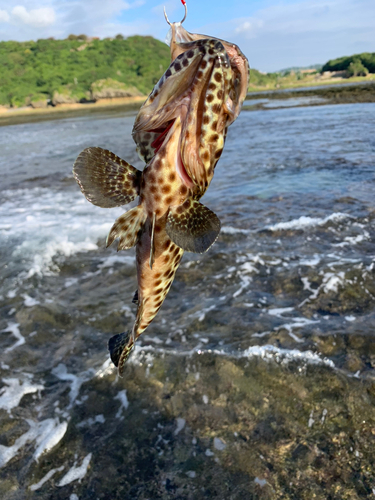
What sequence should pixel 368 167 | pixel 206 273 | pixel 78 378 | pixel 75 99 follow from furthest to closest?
pixel 75 99 → pixel 368 167 → pixel 206 273 → pixel 78 378

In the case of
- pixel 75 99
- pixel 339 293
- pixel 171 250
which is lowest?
pixel 339 293

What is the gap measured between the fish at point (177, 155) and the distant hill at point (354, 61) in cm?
13137

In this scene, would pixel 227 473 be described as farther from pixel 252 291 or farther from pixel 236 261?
pixel 236 261

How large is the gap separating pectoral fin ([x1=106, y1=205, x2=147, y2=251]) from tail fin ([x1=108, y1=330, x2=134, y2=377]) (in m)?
0.79

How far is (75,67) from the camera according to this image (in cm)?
12394

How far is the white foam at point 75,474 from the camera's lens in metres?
3.77

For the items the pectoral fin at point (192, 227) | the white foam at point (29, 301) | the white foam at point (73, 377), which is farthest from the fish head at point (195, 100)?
the white foam at point (29, 301)

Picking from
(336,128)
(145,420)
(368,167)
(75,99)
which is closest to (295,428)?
(145,420)

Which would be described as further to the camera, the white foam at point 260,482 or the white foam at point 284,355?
the white foam at point 284,355

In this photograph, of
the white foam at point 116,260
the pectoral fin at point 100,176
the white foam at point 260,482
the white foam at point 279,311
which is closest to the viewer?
the pectoral fin at point 100,176

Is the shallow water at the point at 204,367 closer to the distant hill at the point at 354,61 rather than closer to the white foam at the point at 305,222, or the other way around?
the white foam at the point at 305,222

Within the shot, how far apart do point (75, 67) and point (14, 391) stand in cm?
13857

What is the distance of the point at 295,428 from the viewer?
407 centimetres

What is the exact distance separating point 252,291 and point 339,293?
57.2 inches
